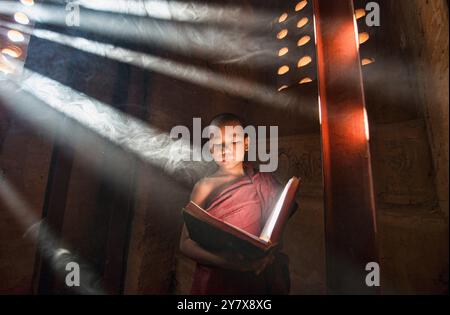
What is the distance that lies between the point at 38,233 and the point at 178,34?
127 inches

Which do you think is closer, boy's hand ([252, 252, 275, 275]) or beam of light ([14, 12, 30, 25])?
boy's hand ([252, 252, 275, 275])

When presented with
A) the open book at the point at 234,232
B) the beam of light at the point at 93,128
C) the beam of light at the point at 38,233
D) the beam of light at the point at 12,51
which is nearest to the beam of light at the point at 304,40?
the beam of light at the point at 93,128

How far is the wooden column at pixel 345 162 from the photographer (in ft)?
3.84

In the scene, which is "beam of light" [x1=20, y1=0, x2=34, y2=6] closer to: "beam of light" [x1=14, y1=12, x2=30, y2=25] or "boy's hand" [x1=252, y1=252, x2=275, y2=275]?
"beam of light" [x1=14, y1=12, x2=30, y2=25]

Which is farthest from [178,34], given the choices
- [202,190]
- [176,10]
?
[202,190]

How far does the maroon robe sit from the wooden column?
1.20 feet

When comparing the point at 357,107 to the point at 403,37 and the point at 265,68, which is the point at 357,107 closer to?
the point at 403,37

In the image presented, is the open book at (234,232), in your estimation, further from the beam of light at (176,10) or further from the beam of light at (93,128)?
the beam of light at (176,10)

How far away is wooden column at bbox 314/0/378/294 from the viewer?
1.17 meters

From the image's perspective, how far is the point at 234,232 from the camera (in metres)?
1.21

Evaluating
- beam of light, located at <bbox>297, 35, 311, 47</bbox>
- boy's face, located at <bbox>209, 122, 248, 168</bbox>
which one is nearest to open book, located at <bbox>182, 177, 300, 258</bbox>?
boy's face, located at <bbox>209, 122, 248, 168</bbox>

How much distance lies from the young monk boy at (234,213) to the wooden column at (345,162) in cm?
42

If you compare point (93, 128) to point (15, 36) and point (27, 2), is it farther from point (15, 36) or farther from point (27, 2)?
point (27, 2)
